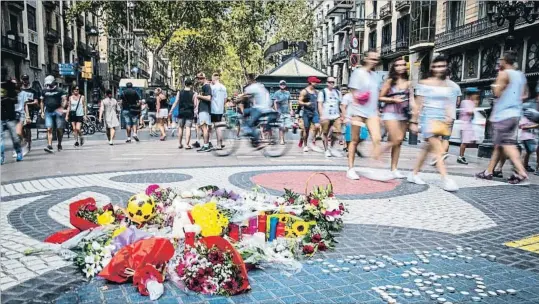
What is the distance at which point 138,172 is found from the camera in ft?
27.5

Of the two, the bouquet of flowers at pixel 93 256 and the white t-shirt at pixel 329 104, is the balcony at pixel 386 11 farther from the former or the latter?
the bouquet of flowers at pixel 93 256

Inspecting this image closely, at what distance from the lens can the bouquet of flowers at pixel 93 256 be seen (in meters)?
3.32

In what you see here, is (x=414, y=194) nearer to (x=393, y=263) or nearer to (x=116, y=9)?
(x=393, y=263)

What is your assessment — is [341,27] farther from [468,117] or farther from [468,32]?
[468,117]

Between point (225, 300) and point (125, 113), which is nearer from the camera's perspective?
point (225, 300)

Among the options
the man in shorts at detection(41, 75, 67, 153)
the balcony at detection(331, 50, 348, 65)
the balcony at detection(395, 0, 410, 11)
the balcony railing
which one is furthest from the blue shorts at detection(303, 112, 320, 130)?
the balcony at detection(331, 50, 348, 65)

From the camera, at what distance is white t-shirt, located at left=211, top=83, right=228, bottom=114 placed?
11.4 meters

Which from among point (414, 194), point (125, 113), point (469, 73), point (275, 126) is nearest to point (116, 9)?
point (125, 113)

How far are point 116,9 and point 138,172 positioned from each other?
1132 inches

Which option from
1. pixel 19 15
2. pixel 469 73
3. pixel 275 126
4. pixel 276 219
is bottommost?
pixel 276 219

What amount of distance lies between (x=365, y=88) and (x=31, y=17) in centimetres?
3545

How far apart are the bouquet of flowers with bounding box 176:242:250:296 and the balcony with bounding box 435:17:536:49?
24.2 meters

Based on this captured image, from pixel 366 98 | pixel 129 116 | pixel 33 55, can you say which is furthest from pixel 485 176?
pixel 33 55

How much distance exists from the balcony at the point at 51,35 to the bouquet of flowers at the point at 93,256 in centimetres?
3828
